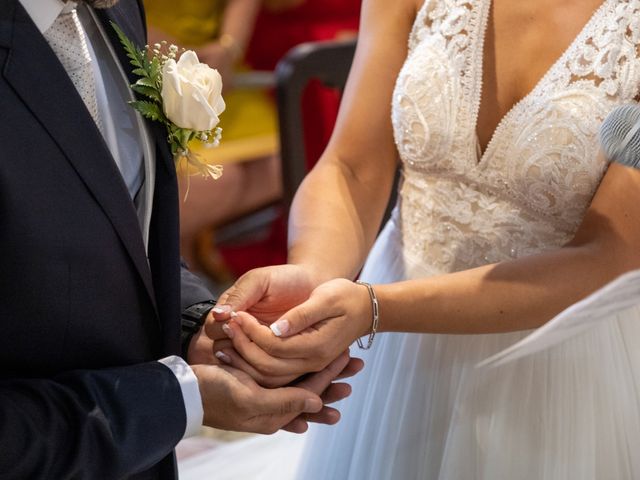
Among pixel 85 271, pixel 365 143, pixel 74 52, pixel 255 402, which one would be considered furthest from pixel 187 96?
pixel 365 143

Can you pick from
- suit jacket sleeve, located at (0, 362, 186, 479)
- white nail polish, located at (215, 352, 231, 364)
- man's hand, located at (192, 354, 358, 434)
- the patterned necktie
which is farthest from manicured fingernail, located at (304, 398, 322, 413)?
the patterned necktie

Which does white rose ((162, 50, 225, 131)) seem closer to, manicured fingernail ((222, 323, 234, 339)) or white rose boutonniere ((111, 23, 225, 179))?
white rose boutonniere ((111, 23, 225, 179))

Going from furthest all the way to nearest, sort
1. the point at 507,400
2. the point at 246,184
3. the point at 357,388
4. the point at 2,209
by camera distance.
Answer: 1. the point at 246,184
2. the point at 357,388
3. the point at 507,400
4. the point at 2,209

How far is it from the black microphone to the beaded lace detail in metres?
0.45

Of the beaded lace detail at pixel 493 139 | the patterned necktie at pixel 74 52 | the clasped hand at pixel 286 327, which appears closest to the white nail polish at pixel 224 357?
the clasped hand at pixel 286 327

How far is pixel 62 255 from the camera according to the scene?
112cm

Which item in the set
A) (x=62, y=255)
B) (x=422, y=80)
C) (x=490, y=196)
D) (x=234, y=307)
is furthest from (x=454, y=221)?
(x=62, y=255)

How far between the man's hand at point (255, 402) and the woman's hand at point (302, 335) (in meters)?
0.03

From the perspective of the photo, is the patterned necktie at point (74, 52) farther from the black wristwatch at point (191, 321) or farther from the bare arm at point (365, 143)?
the bare arm at point (365, 143)

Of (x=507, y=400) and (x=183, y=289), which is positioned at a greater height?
(x=183, y=289)

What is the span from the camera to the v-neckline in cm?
156

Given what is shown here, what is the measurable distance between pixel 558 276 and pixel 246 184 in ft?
8.78

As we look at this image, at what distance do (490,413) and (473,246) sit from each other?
0.89ft

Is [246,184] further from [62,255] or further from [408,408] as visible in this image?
[62,255]
